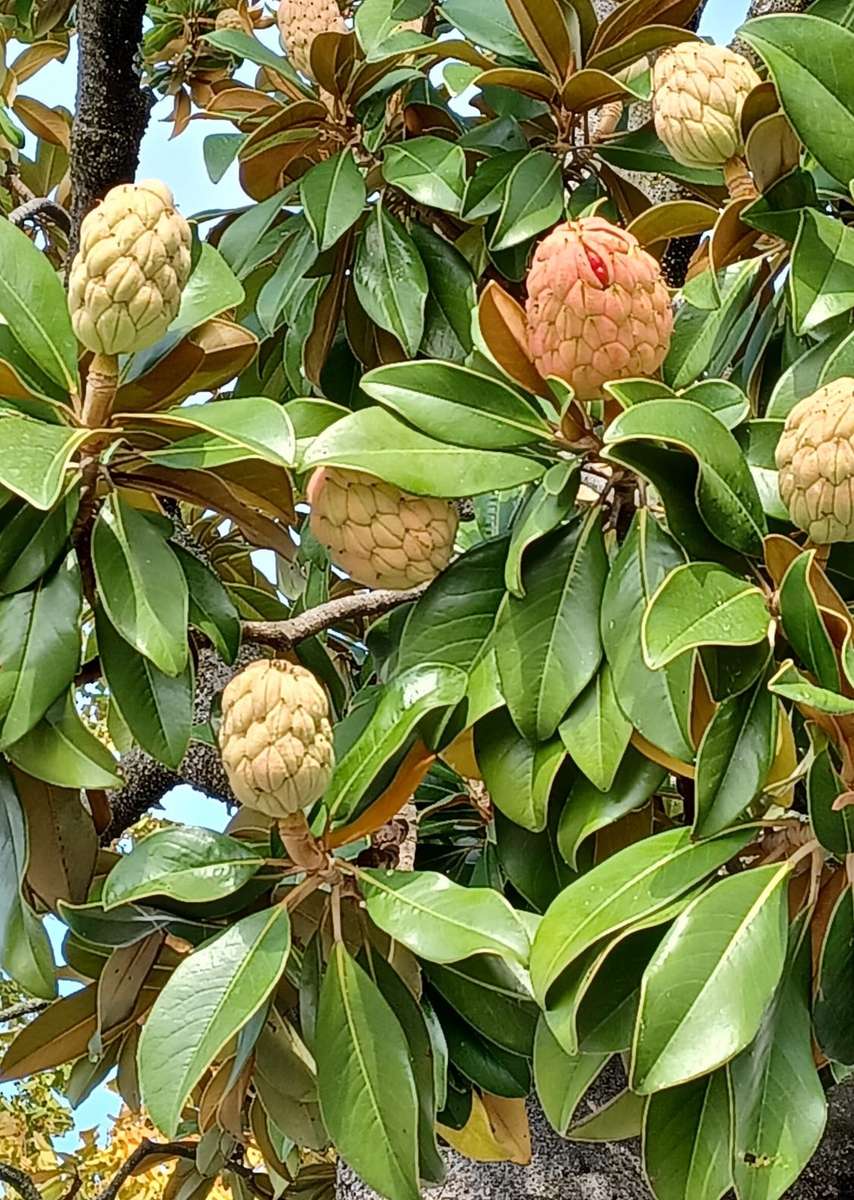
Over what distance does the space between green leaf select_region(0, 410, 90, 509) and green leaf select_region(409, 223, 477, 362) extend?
0.48 m

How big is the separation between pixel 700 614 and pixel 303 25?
820 millimetres

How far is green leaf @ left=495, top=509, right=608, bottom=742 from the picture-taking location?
67cm

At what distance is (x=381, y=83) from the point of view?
110 cm

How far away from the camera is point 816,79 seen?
2.38 ft

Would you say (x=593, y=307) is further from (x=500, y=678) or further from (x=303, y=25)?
(x=303, y=25)

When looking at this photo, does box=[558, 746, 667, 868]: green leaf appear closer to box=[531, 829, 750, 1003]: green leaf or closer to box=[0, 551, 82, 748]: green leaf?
box=[531, 829, 750, 1003]: green leaf

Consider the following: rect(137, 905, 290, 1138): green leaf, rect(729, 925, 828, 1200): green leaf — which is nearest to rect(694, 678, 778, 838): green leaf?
rect(729, 925, 828, 1200): green leaf

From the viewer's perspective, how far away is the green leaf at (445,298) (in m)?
1.09

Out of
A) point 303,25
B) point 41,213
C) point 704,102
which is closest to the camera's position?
point 704,102

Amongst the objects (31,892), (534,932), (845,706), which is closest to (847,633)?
(845,706)

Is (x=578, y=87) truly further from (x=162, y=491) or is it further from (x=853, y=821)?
(x=853, y=821)

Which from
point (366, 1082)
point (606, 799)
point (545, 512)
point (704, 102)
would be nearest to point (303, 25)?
point (704, 102)

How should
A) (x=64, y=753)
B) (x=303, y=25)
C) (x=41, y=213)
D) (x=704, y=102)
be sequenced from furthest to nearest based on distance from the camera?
(x=41, y=213)
(x=303, y=25)
(x=704, y=102)
(x=64, y=753)

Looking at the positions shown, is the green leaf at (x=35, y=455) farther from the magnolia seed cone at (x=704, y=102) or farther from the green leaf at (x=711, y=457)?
the magnolia seed cone at (x=704, y=102)
